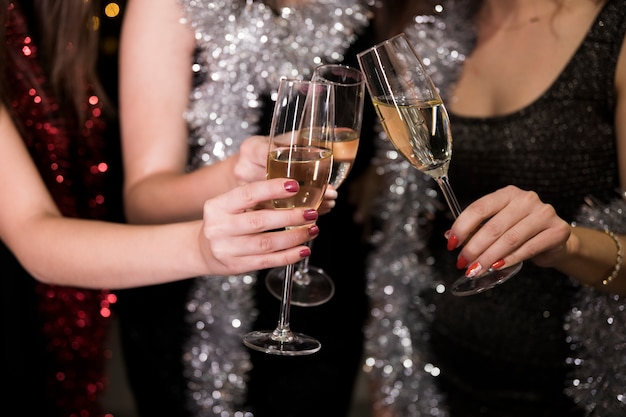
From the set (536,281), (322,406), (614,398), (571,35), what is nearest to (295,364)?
(322,406)

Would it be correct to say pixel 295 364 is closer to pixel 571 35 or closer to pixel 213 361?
pixel 213 361

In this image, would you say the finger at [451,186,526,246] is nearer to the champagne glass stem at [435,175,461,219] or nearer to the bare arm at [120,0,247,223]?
the champagne glass stem at [435,175,461,219]

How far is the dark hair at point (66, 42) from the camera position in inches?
75.5

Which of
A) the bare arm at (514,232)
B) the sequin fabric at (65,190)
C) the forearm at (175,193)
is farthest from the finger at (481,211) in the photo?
the sequin fabric at (65,190)

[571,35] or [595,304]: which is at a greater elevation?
[571,35]

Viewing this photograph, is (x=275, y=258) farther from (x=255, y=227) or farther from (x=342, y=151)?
(x=342, y=151)

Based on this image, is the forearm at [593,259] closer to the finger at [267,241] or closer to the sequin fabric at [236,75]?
the finger at [267,241]

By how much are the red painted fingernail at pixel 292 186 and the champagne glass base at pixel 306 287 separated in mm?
398

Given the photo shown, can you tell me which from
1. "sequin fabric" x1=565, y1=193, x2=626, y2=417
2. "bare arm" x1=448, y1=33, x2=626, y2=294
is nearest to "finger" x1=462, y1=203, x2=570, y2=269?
"bare arm" x1=448, y1=33, x2=626, y2=294

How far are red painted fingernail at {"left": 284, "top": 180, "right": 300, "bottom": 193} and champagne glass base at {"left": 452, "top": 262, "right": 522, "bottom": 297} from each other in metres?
0.36

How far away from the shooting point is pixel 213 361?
6.35ft

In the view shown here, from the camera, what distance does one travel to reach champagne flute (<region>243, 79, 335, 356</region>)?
1.20 metres

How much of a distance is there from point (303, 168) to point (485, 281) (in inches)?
15.0

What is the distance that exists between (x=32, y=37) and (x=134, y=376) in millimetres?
864
